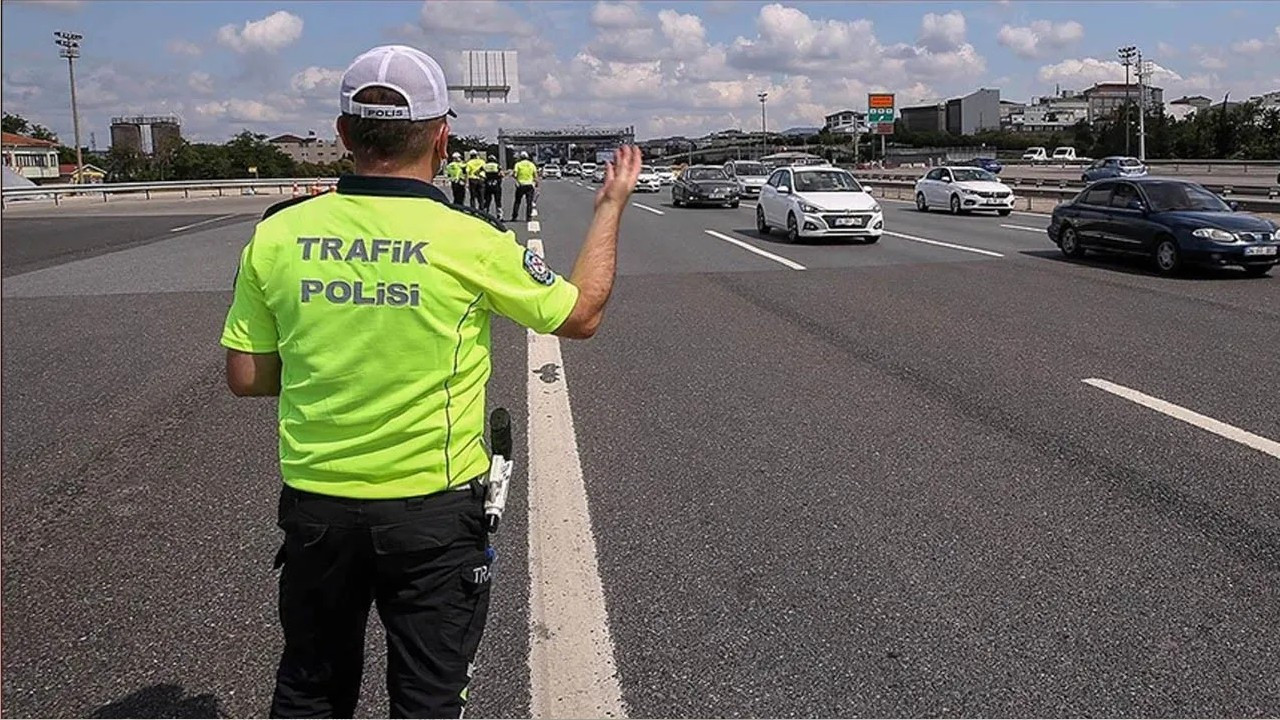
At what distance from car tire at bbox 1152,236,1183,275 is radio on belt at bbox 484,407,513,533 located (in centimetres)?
1483

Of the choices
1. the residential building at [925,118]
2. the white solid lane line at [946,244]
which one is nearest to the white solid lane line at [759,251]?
the white solid lane line at [946,244]

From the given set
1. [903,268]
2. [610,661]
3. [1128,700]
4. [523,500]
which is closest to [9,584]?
[523,500]

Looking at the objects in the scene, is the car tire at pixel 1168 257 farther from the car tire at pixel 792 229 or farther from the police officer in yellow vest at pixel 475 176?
the police officer in yellow vest at pixel 475 176

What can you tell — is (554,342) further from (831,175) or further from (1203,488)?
(831,175)

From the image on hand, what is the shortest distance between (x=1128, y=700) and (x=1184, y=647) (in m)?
0.50

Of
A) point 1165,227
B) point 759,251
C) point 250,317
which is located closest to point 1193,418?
point 250,317

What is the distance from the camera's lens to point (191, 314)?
42.2 feet

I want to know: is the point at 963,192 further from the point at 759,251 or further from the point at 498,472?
the point at 498,472

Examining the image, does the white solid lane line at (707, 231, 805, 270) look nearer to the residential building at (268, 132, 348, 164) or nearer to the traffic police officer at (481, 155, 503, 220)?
the traffic police officer at (481, 155, 503, 220)

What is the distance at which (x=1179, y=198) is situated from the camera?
16.3 meters

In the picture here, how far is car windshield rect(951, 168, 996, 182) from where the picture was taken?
3312 centimetres

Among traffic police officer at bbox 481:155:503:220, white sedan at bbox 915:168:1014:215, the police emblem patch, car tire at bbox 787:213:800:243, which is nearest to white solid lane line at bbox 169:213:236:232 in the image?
traffic police officer at bbox 481:155:503:220

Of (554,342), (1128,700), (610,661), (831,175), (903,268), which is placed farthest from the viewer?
(831,175)

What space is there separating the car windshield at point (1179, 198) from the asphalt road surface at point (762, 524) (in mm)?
5390
